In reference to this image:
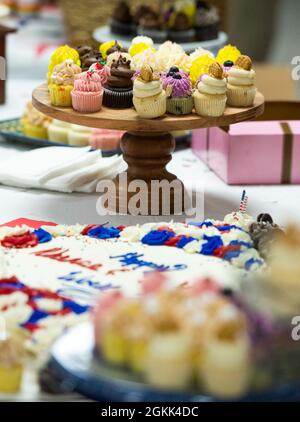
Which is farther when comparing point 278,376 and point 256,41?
point 256,41

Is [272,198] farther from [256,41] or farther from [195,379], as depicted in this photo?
[256,41]

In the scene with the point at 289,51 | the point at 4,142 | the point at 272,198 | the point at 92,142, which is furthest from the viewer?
the point at 289,51

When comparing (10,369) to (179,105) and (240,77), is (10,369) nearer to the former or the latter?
(179,105)

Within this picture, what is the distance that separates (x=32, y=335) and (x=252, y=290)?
0.90ft

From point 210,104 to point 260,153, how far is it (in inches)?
11.0

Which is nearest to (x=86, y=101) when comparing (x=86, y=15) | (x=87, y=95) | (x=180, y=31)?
(x=87, y=95)

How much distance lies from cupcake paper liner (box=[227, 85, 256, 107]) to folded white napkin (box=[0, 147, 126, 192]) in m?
0.28

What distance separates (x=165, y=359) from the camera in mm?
922

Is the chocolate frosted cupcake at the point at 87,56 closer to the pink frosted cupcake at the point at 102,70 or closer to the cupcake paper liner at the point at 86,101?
the pink frosted cupcake at the point at 102,70

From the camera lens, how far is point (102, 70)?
6.03 ft

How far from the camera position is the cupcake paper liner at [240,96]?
1.78 meters

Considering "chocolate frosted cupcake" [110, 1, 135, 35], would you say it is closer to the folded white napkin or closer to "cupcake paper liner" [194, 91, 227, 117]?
the folded white napkin

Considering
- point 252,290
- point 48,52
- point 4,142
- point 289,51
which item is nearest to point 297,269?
point 252,290

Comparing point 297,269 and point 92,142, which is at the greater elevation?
point 297,269
